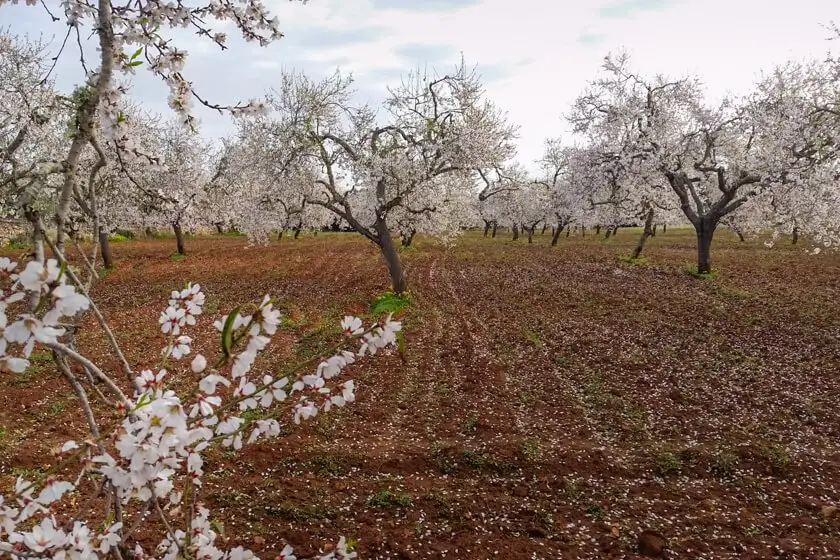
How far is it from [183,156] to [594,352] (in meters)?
30.1

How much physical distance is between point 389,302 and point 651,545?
44.7 feet

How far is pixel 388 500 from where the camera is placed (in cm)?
669

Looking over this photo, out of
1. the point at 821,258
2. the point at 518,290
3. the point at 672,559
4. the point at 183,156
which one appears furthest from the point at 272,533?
the point at 821,258

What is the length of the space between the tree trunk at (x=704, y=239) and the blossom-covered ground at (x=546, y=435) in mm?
4631

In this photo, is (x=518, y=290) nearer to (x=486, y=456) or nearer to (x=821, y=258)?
(x=486, y=456)

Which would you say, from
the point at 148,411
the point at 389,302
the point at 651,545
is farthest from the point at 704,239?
the point at 148,411

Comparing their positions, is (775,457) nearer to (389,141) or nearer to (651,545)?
(651,545)

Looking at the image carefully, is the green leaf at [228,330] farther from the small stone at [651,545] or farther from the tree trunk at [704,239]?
the tree trunk at [704,239]

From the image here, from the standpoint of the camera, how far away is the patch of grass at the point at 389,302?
17.8 metres

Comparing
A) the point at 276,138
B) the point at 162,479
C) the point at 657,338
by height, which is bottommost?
the point at 657,338

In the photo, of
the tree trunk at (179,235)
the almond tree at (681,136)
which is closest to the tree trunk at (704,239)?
the almond tree at (681,136)

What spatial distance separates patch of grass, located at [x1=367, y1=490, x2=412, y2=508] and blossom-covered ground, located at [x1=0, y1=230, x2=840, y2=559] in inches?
1.4

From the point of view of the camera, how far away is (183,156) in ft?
108

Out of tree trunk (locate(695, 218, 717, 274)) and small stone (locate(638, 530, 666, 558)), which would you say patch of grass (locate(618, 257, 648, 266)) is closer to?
tree trunk (locate(695, 218, 717, 274))
